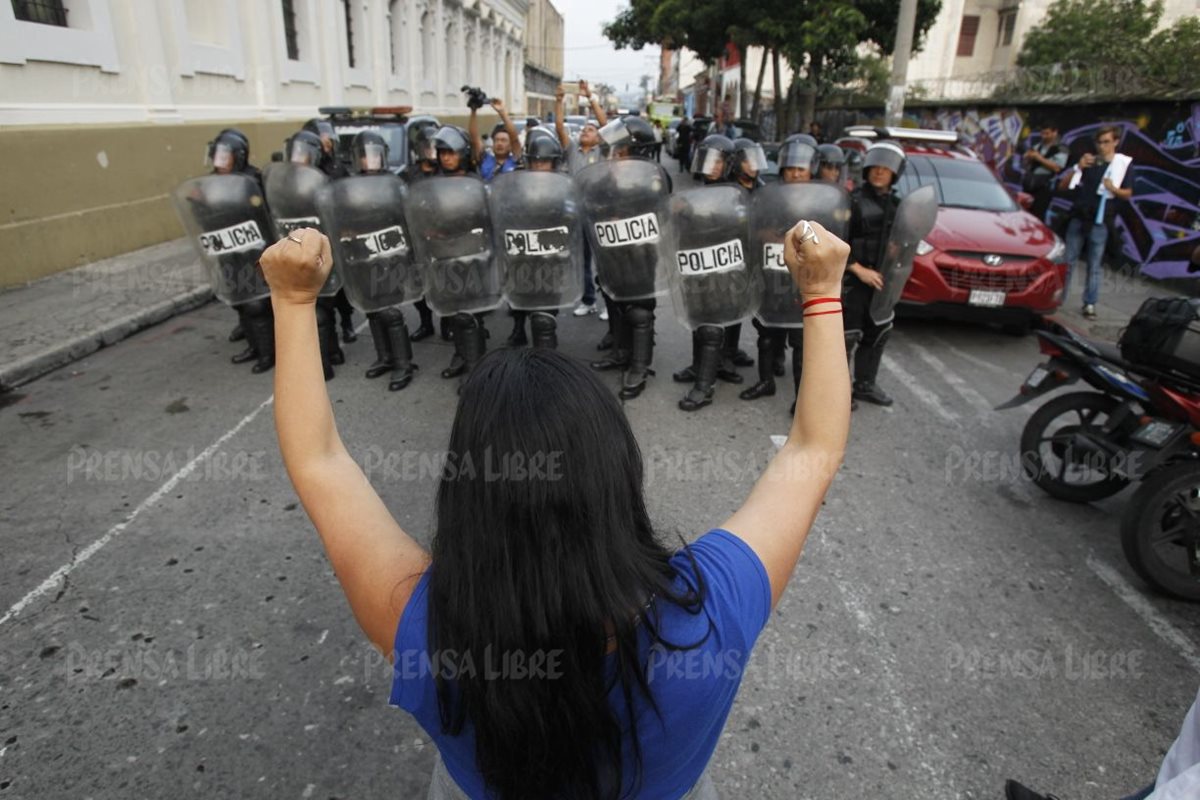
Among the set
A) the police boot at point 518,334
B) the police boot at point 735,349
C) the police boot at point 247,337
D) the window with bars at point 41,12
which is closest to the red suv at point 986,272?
the police boot at point 735,349

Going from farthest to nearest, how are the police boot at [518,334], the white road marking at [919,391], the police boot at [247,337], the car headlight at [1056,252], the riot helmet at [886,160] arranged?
1. the car headlight at [1056,252]
2. the police boot at [518,334]
3. the police boot at [247,337]
4. the white road marking at [919,391]
5. the riot helmet at [886,160]

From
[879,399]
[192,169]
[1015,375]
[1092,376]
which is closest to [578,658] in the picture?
[1092,376]

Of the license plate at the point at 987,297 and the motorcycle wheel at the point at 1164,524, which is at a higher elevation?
the license plate at the point at 987,297

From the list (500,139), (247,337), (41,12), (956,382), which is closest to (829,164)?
(956,382)

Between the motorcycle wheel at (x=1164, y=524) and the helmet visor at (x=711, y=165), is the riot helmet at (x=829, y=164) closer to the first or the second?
the helmet visor at (x=711, y=165)

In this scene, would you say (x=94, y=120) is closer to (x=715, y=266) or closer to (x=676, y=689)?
(x=715, y=266)

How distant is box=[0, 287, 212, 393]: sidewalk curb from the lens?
573 cm

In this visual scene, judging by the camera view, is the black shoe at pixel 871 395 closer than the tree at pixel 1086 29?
Yes

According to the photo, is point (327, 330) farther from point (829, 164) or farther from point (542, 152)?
point (829, 164)

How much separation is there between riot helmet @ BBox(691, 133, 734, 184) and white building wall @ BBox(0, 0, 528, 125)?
7216 mm

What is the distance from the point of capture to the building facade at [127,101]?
7.85 metres

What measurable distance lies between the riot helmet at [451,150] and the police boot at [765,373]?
267 centimetres

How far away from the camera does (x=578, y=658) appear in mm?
981

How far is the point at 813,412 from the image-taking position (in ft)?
4.23
